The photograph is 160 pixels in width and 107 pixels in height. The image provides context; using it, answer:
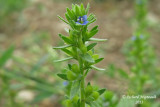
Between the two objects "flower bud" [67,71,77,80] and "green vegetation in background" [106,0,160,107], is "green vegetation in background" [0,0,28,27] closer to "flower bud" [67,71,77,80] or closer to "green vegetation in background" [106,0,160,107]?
"green vegetation in background" [106,0,160,107]

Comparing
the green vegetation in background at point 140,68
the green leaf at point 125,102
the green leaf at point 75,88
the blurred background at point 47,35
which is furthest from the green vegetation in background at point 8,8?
the green leaf at point 75,88

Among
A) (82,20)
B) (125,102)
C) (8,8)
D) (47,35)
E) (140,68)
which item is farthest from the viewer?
(8,8)

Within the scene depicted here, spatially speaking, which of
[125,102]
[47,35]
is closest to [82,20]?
[125,102]

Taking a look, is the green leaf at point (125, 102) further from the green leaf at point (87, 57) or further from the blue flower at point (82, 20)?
the blue flower at point (82, 20)

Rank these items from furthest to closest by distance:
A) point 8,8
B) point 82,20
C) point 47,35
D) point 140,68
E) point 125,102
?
1. point 8,8
2. point 47,35
3. point 140,68
4. point 125,102
5. point 82,20

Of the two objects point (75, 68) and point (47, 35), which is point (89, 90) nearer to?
point (75, 68)

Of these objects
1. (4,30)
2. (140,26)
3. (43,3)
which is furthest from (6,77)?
(43,3)

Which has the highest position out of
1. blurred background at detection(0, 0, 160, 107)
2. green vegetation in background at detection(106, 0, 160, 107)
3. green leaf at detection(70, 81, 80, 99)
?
blurred background at detection(0, 0, 160, 107)

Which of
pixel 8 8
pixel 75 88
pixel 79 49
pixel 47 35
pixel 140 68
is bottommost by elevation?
pixel 75 88

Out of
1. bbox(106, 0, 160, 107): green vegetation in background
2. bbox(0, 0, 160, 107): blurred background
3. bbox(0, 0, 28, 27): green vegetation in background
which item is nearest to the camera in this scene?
bbox(106, 0, 160, 107): green vegetation in background

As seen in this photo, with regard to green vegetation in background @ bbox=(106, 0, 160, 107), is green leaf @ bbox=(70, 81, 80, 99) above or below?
below

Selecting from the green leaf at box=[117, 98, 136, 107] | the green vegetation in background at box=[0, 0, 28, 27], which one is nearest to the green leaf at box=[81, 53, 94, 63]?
the green leaf at box=[117, 98, 136, 107]
